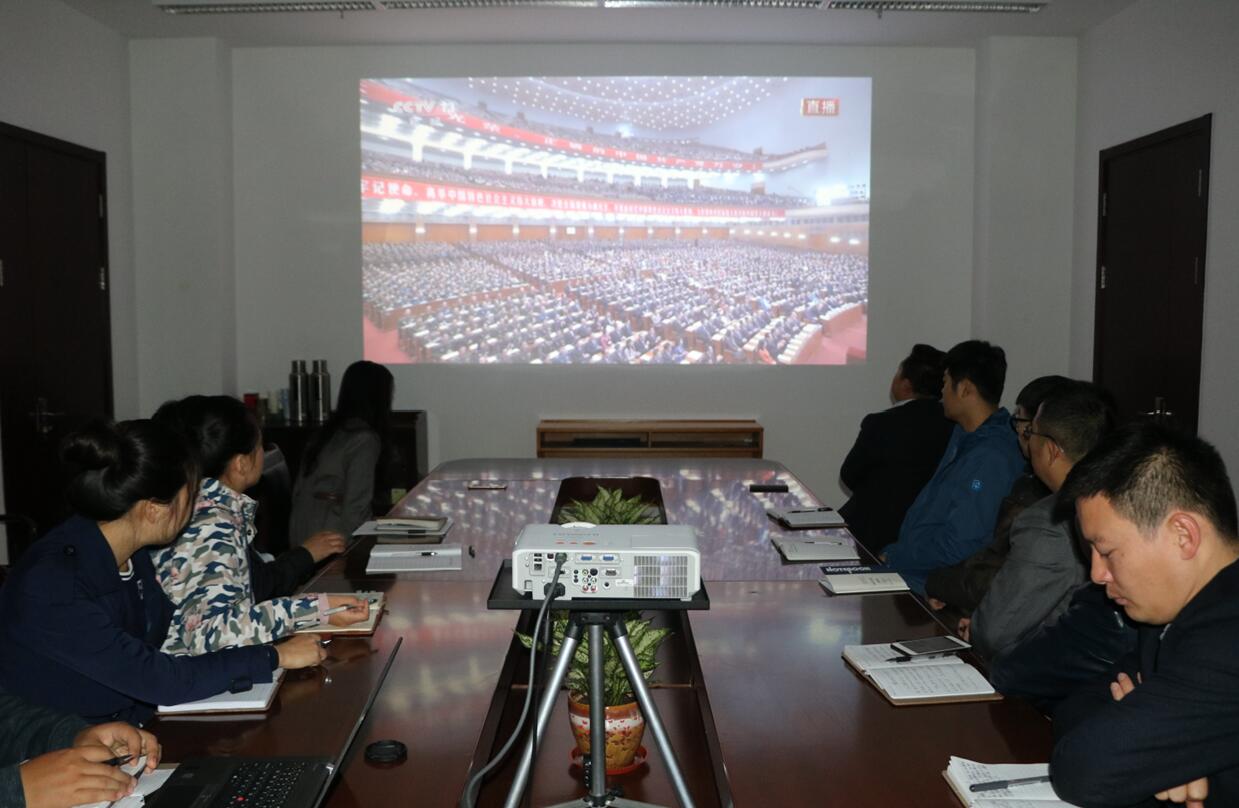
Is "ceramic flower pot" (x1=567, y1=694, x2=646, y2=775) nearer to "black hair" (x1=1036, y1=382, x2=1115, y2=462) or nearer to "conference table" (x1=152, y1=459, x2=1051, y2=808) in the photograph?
"conference table" (x1=152, y1=459, x2=1051, y2=808)

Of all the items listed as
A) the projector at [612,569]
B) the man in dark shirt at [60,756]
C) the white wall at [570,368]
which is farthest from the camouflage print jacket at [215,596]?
the white wall at [570,368]

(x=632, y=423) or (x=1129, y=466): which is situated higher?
(x=1129, y=466)

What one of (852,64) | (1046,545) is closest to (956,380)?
(1046,545)

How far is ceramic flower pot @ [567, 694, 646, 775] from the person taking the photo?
1729mm

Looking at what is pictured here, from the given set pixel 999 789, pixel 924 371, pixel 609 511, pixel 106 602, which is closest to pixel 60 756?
pixel 106 602

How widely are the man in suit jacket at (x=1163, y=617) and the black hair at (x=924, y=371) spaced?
257cm

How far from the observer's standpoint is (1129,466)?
1482 millimetres

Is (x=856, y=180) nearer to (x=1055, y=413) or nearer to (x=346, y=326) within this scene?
(x=346, y=326)

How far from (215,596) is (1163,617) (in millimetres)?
1760

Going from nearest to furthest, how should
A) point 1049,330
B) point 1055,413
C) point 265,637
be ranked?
point 265,637 < point 1055,413 < point 1049,330

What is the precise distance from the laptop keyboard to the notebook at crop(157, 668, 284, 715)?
31 cm

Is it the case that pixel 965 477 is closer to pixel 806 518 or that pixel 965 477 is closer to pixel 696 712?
pixel 806 518

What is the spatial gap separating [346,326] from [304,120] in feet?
4.08

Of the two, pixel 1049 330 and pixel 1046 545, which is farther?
pixel 1049 330
